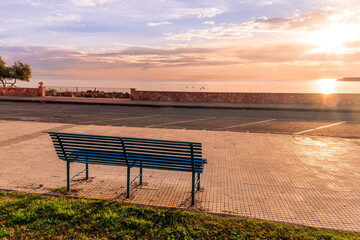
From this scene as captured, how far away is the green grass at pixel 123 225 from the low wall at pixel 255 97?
21.9 metres

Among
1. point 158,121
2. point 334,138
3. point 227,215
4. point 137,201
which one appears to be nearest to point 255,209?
point 227,215

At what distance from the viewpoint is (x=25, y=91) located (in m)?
29.3

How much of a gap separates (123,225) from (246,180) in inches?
122

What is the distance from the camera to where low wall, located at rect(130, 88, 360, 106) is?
23.9 meters

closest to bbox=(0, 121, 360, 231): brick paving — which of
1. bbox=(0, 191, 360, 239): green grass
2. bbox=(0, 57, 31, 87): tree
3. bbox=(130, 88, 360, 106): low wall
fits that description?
bbox=(0, 191, 360, 239): green grass

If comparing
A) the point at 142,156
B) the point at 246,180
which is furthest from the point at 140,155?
the point at 246,180

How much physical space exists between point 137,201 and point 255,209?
2054 mm

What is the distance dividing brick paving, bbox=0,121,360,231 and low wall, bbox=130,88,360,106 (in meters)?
15.7

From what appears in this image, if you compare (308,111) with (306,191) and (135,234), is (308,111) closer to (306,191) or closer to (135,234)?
(306,191)

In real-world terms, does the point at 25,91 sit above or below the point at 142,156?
above

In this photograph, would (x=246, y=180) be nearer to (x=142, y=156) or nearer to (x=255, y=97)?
(x=142, y=156)

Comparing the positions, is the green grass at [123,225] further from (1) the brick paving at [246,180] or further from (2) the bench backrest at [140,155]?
(2) the bench backrest at [140,155]

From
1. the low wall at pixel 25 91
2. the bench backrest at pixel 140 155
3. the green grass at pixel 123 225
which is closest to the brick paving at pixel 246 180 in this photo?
the green grass at pixel 123 225

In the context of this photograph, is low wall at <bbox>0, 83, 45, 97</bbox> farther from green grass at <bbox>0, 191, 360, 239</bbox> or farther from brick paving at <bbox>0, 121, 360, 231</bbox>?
green grass at <bbox>0, 191, 360, 239</bbox>
